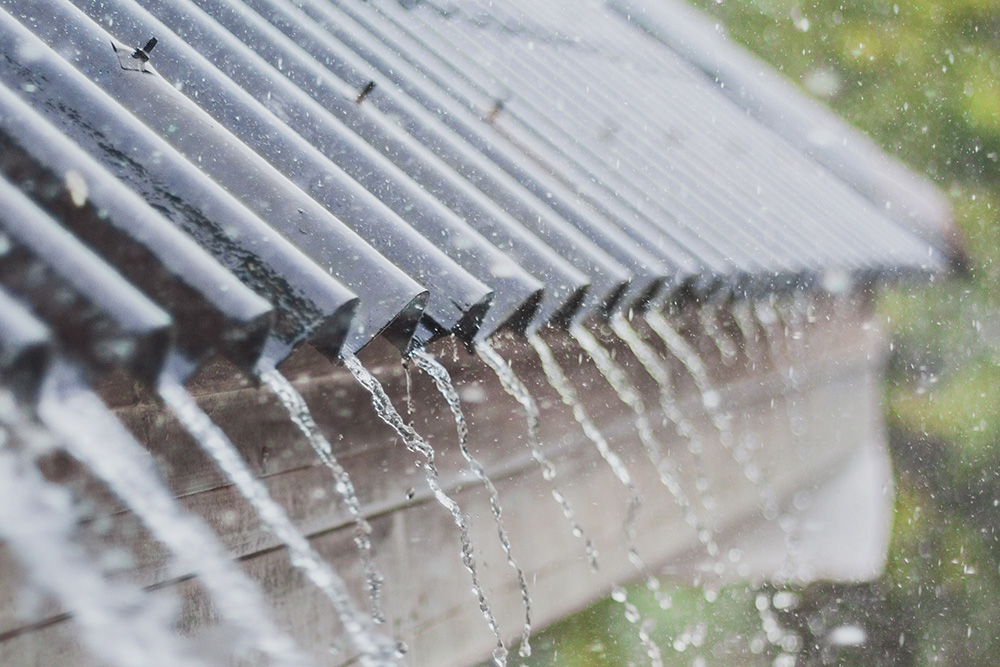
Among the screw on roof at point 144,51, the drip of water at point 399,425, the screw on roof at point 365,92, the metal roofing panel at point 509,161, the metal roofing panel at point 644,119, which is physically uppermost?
the metal roofing panel at point 644,119

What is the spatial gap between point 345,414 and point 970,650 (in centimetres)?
1522

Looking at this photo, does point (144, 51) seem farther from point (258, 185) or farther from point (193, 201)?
point (193, 201)

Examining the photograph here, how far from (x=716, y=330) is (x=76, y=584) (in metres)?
3.05

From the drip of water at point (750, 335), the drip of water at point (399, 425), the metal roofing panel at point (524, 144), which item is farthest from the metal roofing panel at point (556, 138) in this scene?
the drip of water at point (399, 425)

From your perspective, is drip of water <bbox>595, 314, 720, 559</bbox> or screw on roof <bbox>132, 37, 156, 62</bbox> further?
drip of water <bbox>595, 314, 720, 559</bbox>

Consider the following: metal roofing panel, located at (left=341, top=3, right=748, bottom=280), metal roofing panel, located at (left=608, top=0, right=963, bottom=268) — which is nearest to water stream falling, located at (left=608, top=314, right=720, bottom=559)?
metal roofing panel, located at (left=341, top=3, right=748, bottom=280)

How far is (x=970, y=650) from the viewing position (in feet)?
51.5

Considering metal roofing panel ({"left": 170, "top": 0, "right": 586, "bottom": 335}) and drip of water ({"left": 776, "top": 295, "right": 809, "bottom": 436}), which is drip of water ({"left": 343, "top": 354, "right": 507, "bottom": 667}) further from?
drip of water ({"left": 776, "top": 295, "right": 809, "bottom": 436})

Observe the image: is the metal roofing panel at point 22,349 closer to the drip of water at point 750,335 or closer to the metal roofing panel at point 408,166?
the metal roofing panel at point 408,166

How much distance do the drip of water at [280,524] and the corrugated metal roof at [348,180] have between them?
0.13 m

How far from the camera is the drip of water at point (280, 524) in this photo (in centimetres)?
169

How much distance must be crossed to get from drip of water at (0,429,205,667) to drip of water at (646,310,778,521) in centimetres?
159

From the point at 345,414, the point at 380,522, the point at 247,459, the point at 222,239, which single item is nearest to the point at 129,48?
the point at 222,239

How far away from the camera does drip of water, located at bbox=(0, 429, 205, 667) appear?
193 centimetres
